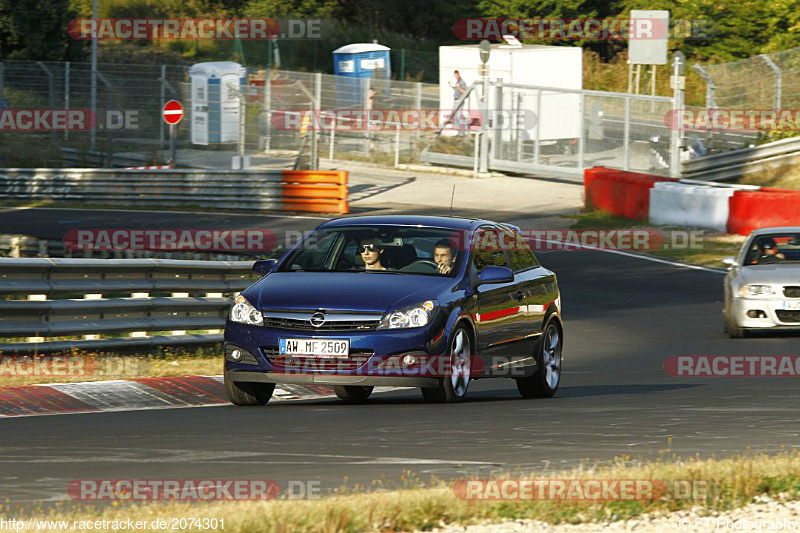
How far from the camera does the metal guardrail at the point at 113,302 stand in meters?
12.9

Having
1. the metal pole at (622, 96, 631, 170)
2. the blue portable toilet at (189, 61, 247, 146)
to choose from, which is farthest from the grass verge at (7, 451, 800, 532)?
the blue portable toilet at (189, 61, 247, 146)

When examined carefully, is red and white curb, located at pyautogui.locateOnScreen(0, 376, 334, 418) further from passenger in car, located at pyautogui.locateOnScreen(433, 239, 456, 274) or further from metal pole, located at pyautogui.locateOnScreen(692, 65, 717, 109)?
metal pole, located at pyautogui.locateOnScreen(692, 65, 717, 109)

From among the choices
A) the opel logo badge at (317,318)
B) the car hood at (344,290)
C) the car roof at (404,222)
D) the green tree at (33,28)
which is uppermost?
the green tree at (33,28)

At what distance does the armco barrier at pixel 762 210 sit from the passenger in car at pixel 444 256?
16496 millimetres

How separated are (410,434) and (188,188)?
27.7m

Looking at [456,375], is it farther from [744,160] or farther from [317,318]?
[744,160]

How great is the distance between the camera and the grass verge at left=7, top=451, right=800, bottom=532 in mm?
6070

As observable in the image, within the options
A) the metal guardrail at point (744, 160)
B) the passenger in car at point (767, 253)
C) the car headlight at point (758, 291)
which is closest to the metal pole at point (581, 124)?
the metal guardrail at point (744, 160)

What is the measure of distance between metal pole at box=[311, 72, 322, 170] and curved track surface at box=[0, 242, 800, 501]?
74.8 ft

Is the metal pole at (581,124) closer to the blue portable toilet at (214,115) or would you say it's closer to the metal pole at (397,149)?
the metal pole at (397,149)

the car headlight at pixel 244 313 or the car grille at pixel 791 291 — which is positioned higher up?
the car headlight at pixel 244 313

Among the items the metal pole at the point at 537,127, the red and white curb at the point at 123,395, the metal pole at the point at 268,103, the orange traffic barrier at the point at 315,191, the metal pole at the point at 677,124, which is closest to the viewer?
the red and white curb at the point at 123,395

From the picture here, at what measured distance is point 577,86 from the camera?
46.2 meters

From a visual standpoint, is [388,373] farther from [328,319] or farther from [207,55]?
[207,55]
